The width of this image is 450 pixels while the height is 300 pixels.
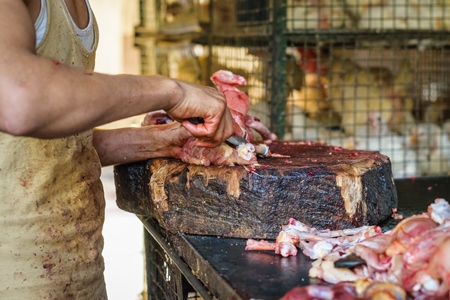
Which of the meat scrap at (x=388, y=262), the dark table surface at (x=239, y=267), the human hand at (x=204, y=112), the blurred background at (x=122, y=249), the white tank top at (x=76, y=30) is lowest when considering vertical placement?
the blurred background at (x=122, y=249)

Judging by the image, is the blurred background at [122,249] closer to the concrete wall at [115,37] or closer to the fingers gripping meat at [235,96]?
the concrete wall at [115,37]

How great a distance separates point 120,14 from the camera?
1041cm

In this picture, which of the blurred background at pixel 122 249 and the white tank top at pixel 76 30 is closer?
the white tank top at pixel 76 30

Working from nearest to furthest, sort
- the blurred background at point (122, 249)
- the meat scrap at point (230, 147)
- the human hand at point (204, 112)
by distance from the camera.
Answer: the human hand at point (204, 112) → the meat scrap at point (230, 147) → the blurred background at point (122, 249)

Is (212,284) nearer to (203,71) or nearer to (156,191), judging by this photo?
(156,191)

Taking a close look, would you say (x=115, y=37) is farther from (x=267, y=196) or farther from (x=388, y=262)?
(x=388, y=262)

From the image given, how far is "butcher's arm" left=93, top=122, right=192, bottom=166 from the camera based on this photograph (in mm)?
2488

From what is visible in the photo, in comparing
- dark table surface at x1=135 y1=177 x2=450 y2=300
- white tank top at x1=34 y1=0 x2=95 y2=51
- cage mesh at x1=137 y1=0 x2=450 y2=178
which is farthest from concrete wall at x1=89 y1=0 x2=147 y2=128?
dark table surface at x1=135 y1=177 x2=450 y2=300

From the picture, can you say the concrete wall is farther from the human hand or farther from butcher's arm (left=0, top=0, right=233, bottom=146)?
butcher's arm (left=0, top=0, right=233, bottom=146)

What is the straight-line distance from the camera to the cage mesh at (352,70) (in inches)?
154

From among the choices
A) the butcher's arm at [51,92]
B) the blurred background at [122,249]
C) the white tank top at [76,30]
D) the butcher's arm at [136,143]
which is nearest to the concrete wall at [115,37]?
the blurred background at [122,249]

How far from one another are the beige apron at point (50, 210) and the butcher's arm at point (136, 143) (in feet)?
0.85

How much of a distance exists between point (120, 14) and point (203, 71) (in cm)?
524

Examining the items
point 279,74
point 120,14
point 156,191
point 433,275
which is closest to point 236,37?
point 279,74
